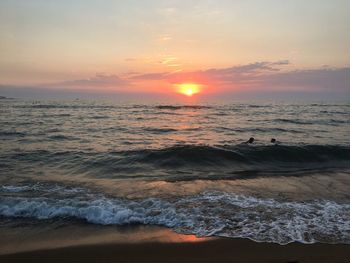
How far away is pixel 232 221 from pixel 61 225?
3474 millimetres

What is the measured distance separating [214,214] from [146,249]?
2133 millimetres

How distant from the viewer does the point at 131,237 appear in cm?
627

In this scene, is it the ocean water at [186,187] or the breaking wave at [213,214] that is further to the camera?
the ocean water at [186,187]

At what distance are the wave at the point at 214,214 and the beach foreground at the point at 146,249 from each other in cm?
38

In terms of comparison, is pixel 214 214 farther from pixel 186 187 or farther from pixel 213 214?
pixel 186 187

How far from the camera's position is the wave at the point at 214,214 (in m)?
6.44

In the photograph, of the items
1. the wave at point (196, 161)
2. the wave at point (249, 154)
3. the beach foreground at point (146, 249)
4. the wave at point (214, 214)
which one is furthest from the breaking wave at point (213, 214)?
the wave at point (249, 154)

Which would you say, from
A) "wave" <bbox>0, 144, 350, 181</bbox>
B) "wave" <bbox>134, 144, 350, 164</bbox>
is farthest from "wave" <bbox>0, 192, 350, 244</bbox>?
"wave" <bbox>134, 144, 350, 164</bbox>

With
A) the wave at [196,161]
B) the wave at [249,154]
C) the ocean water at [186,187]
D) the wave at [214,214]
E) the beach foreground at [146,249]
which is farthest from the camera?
the wave at [249,154]

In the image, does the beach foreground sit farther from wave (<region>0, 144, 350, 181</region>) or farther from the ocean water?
wave (<region>0, 144, 350, 181</region>)

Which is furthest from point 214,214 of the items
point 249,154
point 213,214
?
point 249,154

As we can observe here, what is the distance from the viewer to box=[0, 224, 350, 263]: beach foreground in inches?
212

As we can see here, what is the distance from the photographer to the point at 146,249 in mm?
5770

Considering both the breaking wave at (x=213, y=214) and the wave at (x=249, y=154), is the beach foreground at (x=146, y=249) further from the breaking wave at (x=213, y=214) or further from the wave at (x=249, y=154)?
the wave at (x=249, y=154)
